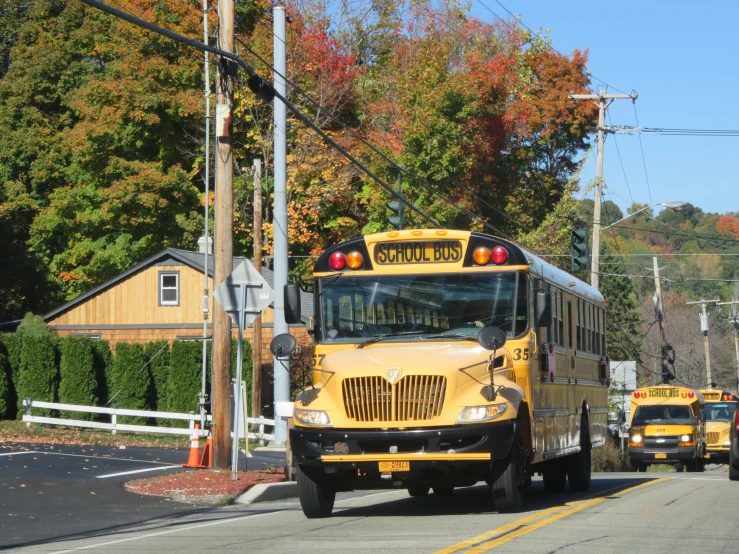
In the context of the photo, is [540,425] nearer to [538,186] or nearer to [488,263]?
[488,263]

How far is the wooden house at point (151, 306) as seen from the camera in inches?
1662

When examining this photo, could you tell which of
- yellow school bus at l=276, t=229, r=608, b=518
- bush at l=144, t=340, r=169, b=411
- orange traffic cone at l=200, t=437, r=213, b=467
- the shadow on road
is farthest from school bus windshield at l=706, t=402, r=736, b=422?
yellow school bus at l=276, t=229, r=608, b=518

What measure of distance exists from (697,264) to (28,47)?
10072 centimetres

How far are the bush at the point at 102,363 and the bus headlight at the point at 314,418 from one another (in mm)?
27648

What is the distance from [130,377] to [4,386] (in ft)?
12.8

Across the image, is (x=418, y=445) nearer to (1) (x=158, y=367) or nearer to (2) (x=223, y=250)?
(2) (x=223, y=250)

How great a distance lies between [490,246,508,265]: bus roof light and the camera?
13.1 m

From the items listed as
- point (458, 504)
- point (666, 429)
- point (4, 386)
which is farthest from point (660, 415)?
point (458, 504)

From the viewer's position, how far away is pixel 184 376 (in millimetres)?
38344

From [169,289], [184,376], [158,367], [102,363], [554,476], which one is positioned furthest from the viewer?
[169,289]

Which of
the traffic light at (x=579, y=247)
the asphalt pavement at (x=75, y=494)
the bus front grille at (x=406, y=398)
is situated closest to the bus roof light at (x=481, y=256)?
the bus front grille at (x=406, y=398)

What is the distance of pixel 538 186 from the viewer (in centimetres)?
4844

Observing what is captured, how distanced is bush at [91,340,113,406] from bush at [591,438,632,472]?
15840 millimetres

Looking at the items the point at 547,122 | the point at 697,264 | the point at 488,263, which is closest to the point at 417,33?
the point at 547,122
